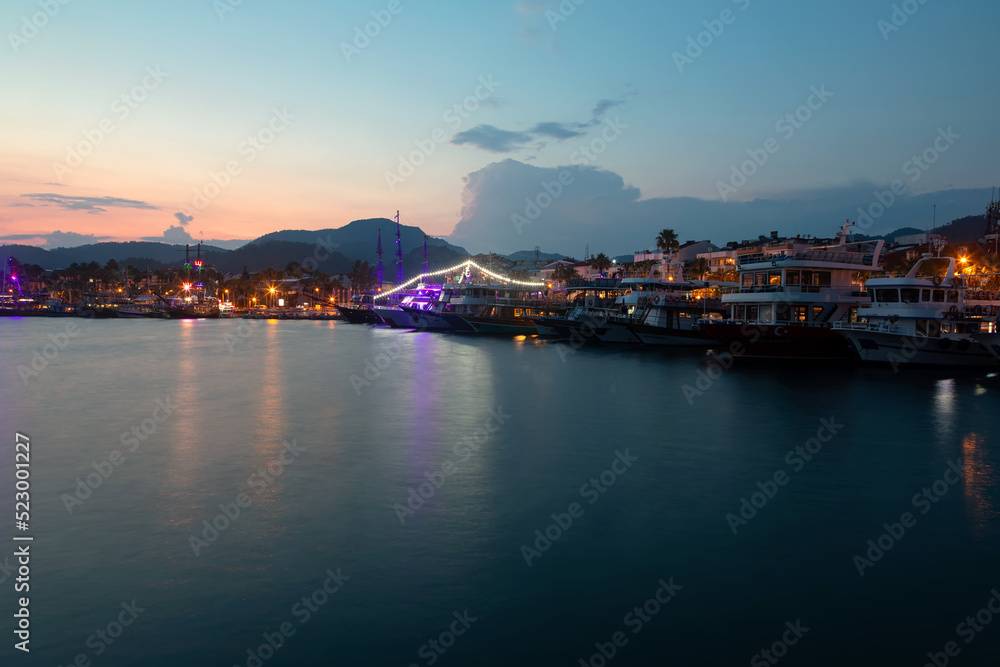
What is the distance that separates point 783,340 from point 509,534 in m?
44.0

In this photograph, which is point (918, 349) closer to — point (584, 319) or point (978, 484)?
point (978, 484)

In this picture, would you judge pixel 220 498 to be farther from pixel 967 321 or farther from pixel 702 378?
pixel 967 321

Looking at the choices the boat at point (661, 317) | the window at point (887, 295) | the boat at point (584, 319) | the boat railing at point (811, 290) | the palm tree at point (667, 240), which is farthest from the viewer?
the palm tree at point (667, 240)

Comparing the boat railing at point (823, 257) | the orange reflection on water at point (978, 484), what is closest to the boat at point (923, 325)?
the boat railing at point (823, 257)

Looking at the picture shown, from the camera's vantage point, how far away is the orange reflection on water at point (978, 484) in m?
14.9

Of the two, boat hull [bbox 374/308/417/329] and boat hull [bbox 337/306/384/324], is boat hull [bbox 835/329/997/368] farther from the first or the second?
boat hull [bbox 337/306/384/324]

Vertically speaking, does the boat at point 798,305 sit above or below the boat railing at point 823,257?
below

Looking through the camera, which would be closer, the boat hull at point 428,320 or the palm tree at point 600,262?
the boat hull at point 428,320

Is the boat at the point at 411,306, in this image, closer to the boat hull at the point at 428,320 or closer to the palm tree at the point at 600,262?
the boat hull at the point at 428,320

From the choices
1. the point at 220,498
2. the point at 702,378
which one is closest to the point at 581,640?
the point at 220,498

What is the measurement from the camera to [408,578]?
38.2 ft

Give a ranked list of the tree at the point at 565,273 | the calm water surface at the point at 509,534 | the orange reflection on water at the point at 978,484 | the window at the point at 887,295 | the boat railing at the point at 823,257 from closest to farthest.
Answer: the calm water surface at the point at 509,534 < the orange reflection on water at the point at 978,484 < the window at the point at 887,295 < the boat railing at the point at 823,257 < the tree at the point at 565,273

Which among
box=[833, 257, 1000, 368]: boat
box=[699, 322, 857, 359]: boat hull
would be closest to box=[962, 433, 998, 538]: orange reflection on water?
box=[833, 257, 1000, 368]: boat

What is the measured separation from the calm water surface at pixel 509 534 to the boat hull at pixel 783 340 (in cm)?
1970
